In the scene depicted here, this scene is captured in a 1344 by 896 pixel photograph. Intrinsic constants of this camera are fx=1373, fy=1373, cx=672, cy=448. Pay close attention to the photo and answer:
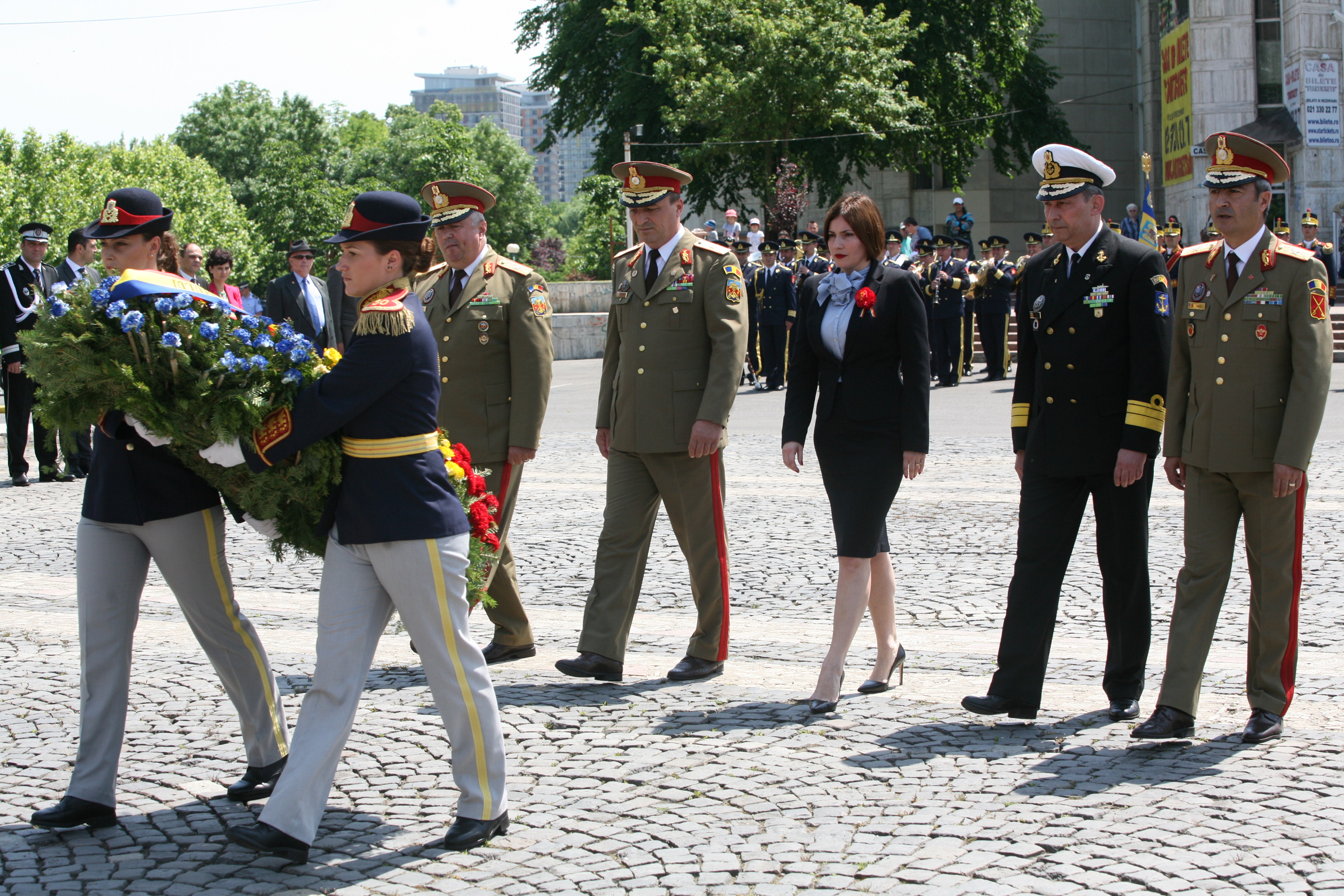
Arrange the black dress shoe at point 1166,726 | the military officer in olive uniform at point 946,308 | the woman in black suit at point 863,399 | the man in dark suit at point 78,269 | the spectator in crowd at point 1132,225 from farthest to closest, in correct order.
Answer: the spectator in crowd at point 1132,225, the military officer in olive uniform at point 946,308, the man in dark suit at point 78,269, the woman in black suit at point 863,399, the black dress shoe at point 1166,726

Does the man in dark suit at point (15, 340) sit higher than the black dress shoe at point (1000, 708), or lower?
higher

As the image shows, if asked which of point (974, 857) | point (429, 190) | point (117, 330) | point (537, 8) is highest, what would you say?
point (537, 8)

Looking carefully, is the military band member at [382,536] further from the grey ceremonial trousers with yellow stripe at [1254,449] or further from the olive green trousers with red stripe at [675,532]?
the grey ceremonial trousers with yellow stripe at [1254,449]

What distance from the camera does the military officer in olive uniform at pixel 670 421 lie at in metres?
5.79

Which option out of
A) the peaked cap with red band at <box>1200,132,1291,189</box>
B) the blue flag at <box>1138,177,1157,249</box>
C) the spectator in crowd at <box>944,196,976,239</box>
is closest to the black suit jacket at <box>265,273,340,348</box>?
the peaked cap with red band at <box>1200,132,1291,189</box>

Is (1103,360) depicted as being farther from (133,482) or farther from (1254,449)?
(133,482)

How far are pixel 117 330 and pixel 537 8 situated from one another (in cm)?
4140

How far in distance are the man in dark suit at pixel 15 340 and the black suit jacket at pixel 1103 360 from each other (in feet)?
32.2

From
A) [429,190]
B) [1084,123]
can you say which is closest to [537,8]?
[1084,123]

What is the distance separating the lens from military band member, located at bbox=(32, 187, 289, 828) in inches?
162

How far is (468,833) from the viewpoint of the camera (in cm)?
393

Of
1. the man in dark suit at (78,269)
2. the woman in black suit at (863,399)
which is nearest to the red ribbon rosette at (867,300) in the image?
the woman in black suit at (863,399)

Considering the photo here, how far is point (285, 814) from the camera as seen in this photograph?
3779 mm

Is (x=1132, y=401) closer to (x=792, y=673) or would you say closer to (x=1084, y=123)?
(x=792, y=673)
